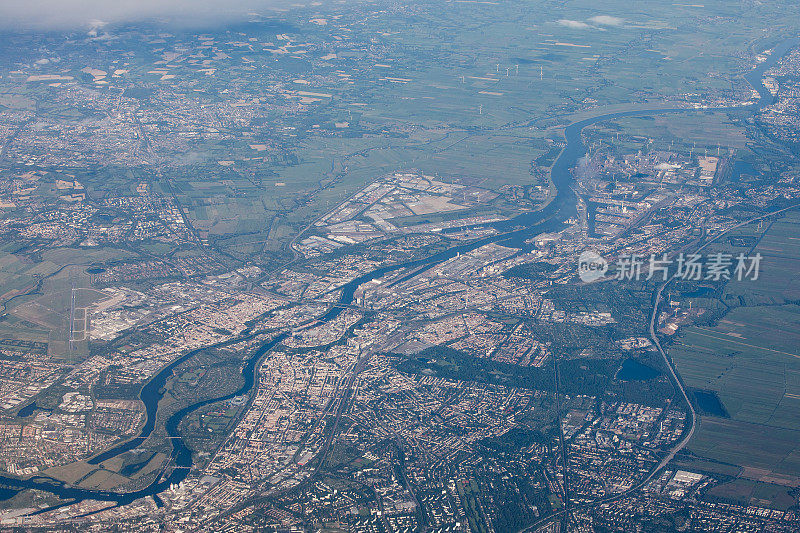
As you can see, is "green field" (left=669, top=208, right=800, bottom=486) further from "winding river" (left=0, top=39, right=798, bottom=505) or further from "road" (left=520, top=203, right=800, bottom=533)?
"winding river" (left=0, top=39, right=798, bottom=505)

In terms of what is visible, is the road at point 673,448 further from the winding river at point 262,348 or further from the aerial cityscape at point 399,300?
the winding river at point 262,348

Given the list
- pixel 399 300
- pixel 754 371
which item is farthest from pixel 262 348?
pixel 754 371

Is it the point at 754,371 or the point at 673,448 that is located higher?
the point at 754,371

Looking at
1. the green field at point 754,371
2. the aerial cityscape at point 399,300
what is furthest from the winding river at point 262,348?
the green field at point 754,371

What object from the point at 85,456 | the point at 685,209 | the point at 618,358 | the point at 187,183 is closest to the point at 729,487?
the point at 618,358

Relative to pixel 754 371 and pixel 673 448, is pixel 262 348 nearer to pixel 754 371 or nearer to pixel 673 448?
pixel 673 448
